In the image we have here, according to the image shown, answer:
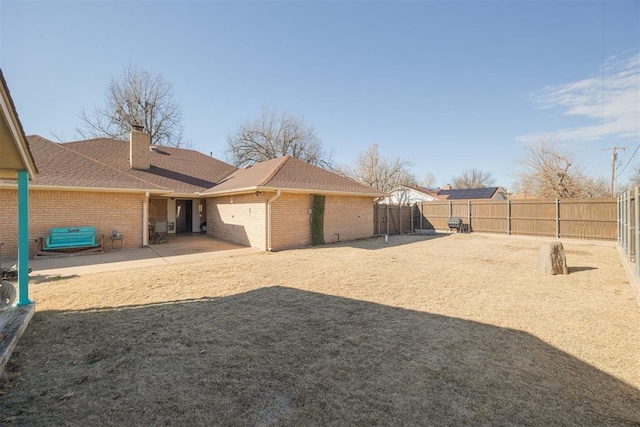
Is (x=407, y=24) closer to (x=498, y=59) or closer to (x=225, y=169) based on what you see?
(x=498, y=59)

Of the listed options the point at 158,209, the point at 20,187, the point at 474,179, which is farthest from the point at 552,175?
the point at 474,179

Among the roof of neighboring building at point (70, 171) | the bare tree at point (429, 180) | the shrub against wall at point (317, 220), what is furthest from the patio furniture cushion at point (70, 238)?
the bare tree at point (429, 180)

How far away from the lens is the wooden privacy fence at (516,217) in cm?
1402

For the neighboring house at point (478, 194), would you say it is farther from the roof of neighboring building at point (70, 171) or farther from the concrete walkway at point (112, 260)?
the roof of neighboring building at point (70, 171)

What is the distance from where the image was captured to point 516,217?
16484 millimetres

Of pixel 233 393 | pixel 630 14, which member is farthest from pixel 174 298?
pixel 630 14

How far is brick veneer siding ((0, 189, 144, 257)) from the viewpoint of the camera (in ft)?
33.6

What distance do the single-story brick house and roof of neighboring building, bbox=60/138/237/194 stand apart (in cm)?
6

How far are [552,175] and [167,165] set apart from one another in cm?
2969

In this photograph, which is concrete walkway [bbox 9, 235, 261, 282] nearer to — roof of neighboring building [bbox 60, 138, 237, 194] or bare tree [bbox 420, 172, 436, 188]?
roof of neighboring building [bbox 60, 138, 237, 194]

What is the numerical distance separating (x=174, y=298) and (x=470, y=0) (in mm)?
12559

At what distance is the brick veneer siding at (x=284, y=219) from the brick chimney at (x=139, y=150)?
4076 millimetres

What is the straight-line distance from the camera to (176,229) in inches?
693

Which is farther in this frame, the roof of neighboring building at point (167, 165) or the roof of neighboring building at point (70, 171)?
the roof of neighboring building at point (167, 165)
